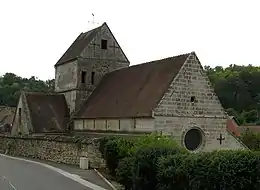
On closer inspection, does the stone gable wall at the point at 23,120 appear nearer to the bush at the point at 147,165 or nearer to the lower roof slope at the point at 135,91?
the lower roof slope at the point at 135,91

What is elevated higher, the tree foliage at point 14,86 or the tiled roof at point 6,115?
the tree foliage at point 14,86

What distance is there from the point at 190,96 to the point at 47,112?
55.2 ft

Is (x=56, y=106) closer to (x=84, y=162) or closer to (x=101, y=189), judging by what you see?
(x=84, y=162)

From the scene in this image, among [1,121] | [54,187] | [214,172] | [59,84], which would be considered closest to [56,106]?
[59,84]

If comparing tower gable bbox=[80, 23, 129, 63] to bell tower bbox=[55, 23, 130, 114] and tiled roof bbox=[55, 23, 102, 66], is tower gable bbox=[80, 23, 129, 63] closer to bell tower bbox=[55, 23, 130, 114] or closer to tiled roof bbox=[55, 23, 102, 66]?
bell tower bbox=[55, 23, 130, 114]

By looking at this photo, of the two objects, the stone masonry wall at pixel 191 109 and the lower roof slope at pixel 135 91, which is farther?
the lower roof slope at pixel 135 91

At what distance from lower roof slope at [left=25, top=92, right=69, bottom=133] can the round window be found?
1449 centimetres

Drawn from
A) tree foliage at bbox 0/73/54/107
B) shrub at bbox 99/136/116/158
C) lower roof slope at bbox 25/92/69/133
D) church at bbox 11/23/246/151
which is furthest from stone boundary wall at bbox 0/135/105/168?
tree foliage at bbox 0/73/54/107

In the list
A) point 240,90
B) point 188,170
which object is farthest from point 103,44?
point 240,90

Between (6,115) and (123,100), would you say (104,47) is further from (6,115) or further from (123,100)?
(6,115)

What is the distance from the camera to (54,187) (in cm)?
2023

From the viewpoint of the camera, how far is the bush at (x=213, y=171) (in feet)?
43.7

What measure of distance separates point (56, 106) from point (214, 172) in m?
34.1

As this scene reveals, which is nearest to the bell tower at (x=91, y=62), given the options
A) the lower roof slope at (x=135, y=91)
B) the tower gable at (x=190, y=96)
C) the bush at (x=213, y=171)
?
the lower roof slope at (x=135, y=91)
